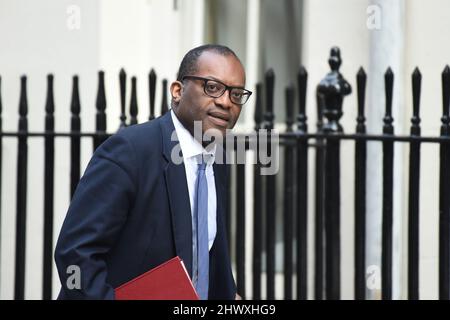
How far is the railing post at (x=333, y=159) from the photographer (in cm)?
445

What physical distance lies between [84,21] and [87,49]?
19 cm

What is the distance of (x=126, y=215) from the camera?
8.14 feet

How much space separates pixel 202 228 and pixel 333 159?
6.28 feet

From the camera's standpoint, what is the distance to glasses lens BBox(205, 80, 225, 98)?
2594 millimetres

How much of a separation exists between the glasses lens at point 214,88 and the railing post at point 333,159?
1.92 meters

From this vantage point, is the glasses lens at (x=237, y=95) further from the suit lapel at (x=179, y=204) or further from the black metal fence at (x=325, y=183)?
the black metal fence at (x=325, y=183)

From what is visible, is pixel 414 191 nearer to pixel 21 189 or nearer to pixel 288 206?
pixel 288 206

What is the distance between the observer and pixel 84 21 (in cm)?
587

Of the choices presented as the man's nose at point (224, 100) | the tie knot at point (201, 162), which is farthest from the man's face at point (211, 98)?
the tie knot at point (201, 162)
